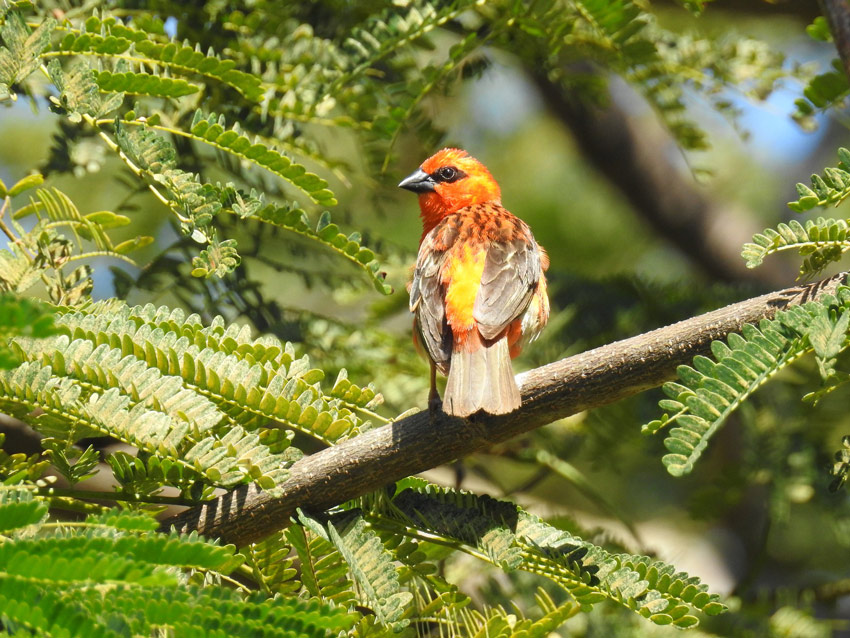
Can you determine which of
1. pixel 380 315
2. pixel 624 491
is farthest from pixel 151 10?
pixel 624 491

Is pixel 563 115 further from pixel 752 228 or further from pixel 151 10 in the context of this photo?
pixel 151 10

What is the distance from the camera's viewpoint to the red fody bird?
8.27 feet

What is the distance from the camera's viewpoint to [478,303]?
3.23 metres

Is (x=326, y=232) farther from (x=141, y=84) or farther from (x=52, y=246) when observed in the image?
(x=52, y=246)

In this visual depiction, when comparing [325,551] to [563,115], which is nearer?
[325,551]

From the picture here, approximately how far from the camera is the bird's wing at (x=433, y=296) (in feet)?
10.3

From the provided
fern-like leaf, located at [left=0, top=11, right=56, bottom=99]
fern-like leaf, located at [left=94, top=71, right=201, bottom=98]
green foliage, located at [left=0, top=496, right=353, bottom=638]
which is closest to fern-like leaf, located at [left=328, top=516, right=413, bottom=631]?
green foliage, located at [left=0, top=496, right=353, bottom=638]

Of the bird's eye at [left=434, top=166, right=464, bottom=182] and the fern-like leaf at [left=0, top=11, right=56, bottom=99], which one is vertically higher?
the fern-like leaf at [left=0, top=11, right=56, bottom=99]

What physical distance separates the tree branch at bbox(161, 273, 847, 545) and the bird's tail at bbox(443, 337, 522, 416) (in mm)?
37

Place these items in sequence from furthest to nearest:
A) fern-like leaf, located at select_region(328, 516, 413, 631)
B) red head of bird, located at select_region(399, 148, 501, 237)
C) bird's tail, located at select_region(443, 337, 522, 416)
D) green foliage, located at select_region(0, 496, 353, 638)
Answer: red head of bird, located at select_region(399, 148, 501, 237)
bird's tail, located at select_region(443, 337, 522, 416)
fern-like leaf, located at select_region(328, 516, 413, 631)
green foliage, located at select_region(0, 496, 353, 638)

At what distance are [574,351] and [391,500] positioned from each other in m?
2.35

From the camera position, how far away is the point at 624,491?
6578mm

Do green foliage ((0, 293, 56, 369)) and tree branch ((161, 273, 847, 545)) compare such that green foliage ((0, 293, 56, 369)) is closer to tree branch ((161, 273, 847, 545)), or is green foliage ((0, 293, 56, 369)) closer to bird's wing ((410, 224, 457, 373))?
tree branch ((161, 273, 847, 545))

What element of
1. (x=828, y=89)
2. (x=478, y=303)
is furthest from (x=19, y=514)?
(x=828, y=89)
